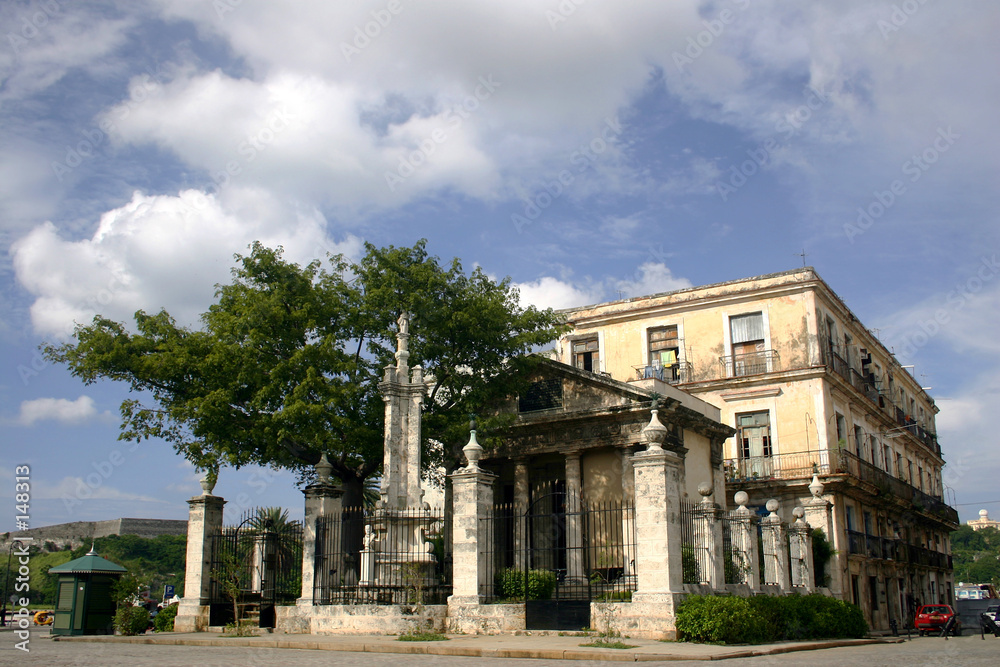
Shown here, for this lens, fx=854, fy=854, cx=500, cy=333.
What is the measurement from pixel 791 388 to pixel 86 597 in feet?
78.9

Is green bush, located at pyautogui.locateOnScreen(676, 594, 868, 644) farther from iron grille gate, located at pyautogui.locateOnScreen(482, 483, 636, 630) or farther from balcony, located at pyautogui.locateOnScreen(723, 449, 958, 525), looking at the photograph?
balcony, located at pyautogui.locateOnScreen(723, 449, 958, 525)

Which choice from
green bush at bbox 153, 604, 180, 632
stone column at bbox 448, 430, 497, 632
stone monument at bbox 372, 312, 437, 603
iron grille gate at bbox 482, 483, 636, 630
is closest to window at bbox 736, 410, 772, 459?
iron grille gate at bbox 482, 483, 636, 630

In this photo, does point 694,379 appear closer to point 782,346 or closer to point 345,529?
point 782,346

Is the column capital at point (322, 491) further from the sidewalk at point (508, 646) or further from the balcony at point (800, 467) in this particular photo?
the balcony at point (800, 467)

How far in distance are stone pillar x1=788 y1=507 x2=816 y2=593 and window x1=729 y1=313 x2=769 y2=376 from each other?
1295 cm

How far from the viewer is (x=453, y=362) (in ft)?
73.6

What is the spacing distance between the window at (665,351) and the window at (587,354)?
2.36 meters

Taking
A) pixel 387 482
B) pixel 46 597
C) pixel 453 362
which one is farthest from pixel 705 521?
pixel 46 597

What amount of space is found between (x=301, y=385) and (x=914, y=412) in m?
40.5

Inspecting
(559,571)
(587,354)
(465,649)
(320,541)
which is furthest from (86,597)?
(587,354)

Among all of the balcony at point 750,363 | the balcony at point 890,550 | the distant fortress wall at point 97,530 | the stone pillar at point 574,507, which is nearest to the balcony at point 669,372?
the balcony at point 750,363

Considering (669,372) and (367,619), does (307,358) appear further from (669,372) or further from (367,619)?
(669,372)

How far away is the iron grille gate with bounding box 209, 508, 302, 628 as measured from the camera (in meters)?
18.2

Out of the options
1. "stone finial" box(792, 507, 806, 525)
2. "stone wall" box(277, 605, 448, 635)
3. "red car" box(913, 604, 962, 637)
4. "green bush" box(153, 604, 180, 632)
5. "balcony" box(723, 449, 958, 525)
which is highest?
"balcony" box(723, 449, 958, 525)
